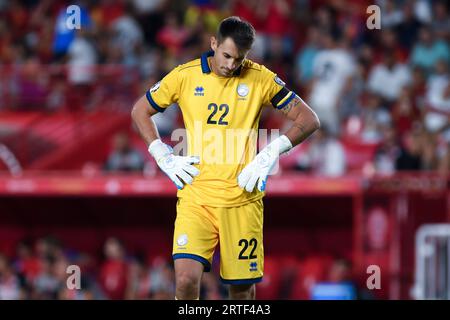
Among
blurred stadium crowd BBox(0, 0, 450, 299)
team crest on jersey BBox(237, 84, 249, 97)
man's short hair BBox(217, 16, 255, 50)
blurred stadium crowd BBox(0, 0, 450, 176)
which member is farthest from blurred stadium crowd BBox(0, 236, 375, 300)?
man's short hair BBox(217, 16, 255, 50)

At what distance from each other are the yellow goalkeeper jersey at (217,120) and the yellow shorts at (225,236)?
70 mm

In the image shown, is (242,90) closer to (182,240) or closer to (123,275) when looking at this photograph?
(182,240)

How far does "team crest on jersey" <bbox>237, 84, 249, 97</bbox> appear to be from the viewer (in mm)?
8023

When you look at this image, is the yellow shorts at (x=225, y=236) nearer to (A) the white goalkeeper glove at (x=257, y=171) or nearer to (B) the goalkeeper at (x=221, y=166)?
(B) the goalkeeper at (x=221, y=166)

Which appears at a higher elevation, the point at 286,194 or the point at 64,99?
the point at 64,99

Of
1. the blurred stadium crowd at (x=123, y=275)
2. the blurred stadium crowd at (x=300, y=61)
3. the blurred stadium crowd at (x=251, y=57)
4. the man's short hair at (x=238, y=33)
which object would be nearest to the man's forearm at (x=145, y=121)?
the man's short hair at (x=238, y=33)

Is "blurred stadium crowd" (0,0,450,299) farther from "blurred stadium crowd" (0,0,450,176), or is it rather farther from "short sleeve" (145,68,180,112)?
"short sleeve" (145,68,180,112)

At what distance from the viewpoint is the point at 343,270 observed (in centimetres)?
1308

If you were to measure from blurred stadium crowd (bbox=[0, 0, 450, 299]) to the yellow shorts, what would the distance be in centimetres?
471

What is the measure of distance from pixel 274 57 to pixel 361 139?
219 cm

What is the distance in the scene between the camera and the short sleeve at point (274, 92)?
320 inches
